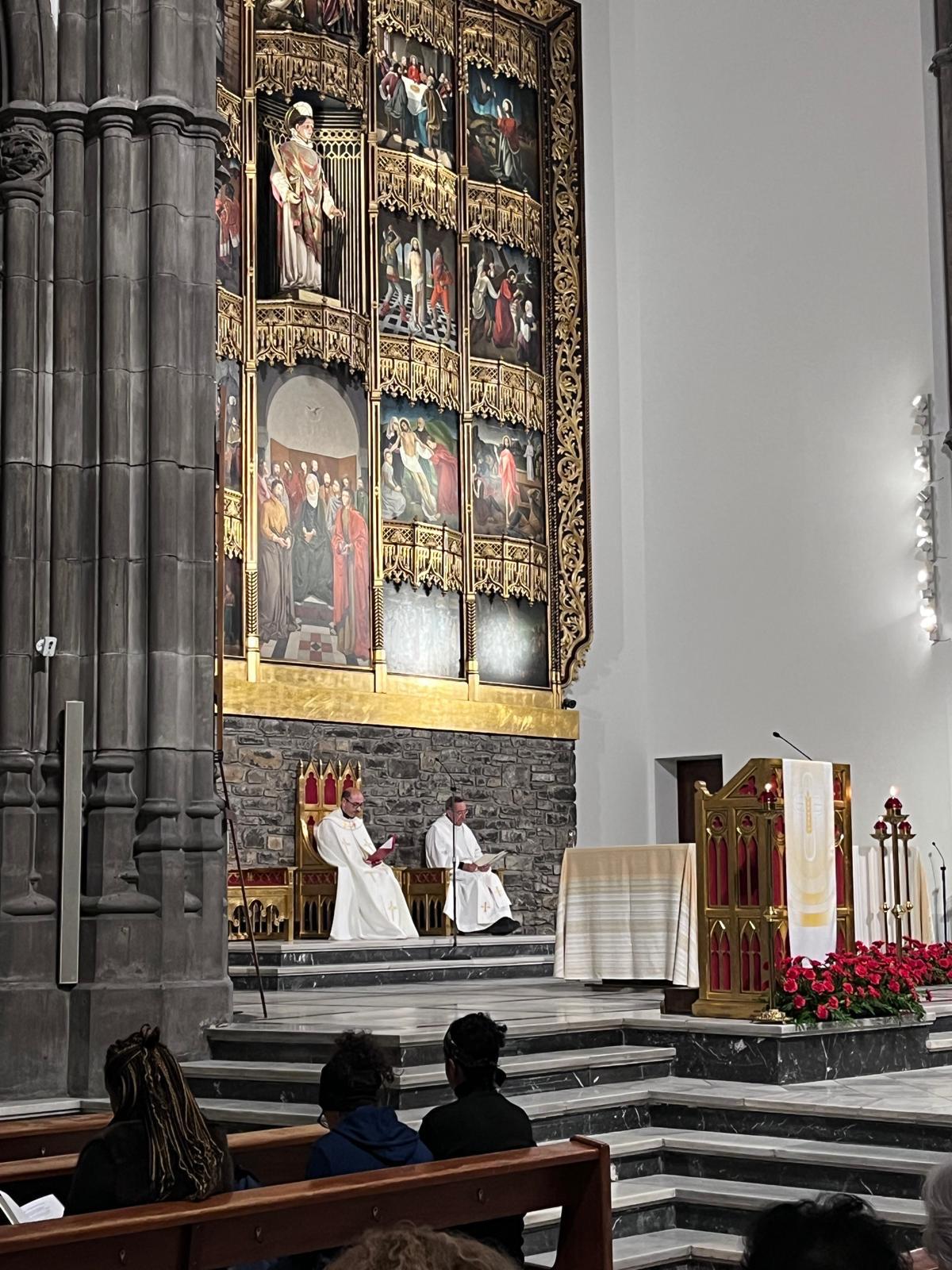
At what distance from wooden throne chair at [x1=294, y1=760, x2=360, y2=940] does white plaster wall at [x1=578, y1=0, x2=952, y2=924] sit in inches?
132

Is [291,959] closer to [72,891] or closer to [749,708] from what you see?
[72,891]

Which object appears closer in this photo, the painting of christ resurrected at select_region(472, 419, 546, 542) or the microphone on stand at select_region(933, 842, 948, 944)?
the microphone on stand at select_region(933, 842, 948, 944)

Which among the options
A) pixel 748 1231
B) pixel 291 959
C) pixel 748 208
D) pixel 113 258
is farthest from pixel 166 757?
pixel 748 208

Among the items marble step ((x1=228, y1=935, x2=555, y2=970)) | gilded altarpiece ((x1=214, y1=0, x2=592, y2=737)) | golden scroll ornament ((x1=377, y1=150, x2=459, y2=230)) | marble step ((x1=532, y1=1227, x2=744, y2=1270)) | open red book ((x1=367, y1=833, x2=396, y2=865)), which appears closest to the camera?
marble step ((x1=532, y1=1227, x2=744, y2=1270))

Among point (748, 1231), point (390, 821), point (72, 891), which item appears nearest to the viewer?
point (748, 1231)

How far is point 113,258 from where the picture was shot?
8766 mm

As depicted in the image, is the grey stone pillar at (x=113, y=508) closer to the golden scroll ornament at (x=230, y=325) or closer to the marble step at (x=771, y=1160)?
the marble step at (x=771, y=1160)

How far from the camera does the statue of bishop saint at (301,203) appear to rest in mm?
15023

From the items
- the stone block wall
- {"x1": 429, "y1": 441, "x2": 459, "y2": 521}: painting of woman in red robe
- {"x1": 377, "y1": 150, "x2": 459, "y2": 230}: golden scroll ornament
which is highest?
{"x1": 377, "y1": 150, "x2": 459, "y2": 230}: golden scroll ornament

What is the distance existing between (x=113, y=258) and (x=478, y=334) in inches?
327

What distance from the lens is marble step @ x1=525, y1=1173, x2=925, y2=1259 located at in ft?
21.0

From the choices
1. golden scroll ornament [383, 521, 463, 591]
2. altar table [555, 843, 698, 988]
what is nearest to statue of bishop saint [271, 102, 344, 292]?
golden scroll ornament [383, 521, 463, 591]

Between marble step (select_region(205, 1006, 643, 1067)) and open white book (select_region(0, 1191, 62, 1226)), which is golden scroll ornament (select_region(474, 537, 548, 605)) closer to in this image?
marble step (select_region(205, 1006, 643, 1067))

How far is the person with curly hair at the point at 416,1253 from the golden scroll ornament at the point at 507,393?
14.7 meters
